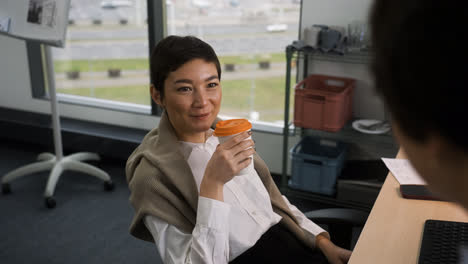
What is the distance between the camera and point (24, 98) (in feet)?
13.7

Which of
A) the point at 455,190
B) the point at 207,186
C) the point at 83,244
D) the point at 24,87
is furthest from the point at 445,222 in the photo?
the point at 24,87

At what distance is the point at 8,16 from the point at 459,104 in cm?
325

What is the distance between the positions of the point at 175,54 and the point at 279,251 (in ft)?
2.22

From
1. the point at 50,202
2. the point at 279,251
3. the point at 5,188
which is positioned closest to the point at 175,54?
the point at 279,251

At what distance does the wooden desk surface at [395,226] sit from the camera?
1177 mm

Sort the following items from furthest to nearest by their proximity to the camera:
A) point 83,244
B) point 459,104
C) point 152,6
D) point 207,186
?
point 152,6 → point 83,244 → point 207,186 → point 459,104

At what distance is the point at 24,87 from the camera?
414cm

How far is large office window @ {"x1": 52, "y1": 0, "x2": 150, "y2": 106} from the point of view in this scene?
3.72 m

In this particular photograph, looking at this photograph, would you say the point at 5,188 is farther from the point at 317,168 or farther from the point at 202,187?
the point at 202,187

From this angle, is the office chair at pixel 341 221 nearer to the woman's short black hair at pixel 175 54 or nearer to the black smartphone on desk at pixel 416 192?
the black smartphone on desk at pixel 416 192

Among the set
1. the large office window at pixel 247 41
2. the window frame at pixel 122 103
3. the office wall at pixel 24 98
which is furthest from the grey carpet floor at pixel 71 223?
the large office window at pixel 247 41

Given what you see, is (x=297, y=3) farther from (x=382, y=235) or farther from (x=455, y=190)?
(x=455, y=190)

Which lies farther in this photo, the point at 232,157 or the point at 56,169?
the point at 56,169

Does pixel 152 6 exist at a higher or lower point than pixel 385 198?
higher
